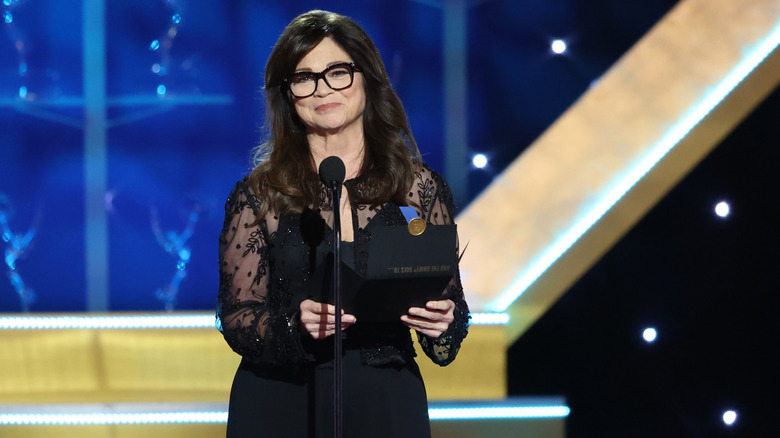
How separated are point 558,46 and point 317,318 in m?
2.68

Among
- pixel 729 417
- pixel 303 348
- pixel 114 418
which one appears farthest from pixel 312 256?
pixel 729 417

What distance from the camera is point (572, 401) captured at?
11.4ft

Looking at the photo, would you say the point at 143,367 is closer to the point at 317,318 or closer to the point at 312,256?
the point at 312,256

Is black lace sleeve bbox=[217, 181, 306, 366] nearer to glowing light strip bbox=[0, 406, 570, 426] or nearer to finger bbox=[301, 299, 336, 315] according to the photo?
finger bbox=[301, 299, 336, 315]

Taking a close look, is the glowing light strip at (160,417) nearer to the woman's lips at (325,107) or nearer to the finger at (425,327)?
the finger at (425,327)

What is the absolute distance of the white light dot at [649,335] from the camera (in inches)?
138

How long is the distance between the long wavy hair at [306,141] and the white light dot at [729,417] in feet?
7.05

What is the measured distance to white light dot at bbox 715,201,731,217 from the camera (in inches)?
137

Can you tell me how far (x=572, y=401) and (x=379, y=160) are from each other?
A: 6.28 feet

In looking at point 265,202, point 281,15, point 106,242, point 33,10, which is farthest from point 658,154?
point 33,10

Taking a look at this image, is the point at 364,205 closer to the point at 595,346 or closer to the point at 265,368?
the point at 265,368

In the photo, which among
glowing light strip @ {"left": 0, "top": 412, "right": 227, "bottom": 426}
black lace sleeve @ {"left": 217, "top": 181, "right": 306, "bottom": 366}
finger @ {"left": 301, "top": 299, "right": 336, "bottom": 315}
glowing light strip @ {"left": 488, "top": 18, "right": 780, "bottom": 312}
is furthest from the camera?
glowing light strip @ {"left": 488, "top": 18, "right": 780, "bottom": 312}

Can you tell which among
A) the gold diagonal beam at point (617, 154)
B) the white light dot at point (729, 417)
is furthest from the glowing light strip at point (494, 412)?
the white light dot at point (729, 417)

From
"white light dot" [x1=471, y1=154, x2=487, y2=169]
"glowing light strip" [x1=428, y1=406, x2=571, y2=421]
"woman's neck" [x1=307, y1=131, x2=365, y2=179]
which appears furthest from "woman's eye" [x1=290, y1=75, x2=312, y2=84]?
"white light dot" [x1=471, y1=154, x2=487, y2=169]
